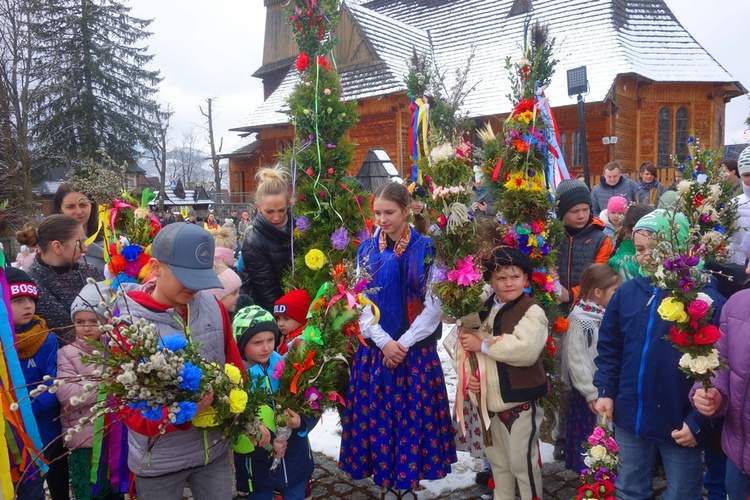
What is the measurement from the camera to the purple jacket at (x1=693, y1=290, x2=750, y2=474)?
2.22 metres

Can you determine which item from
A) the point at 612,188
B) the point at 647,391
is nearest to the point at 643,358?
the point at 647,391

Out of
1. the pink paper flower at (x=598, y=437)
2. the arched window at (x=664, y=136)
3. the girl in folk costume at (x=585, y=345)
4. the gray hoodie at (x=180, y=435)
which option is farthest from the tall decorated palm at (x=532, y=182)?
the arched window at (x=664, y=136)

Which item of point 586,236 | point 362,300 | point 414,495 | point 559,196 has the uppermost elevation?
point 559,196

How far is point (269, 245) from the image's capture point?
4141mm

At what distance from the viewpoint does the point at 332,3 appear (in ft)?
14.5

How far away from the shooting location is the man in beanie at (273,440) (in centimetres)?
290

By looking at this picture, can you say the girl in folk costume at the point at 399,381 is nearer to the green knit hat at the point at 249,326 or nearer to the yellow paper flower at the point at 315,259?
the yellow paper flower at the point at 315,259

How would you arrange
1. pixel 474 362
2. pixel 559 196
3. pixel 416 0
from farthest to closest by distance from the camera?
pixel 416 0 → pixel 559 196 → pixel 474 362

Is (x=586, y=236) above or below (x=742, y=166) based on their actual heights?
below

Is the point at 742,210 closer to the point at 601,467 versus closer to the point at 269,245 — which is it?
the point at 601,467

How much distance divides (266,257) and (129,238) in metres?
1.03

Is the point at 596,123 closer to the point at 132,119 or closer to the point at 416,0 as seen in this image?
the point at 416,0

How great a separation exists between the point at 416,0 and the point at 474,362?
92.4 ft

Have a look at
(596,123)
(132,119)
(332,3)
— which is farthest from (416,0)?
(332,3)
